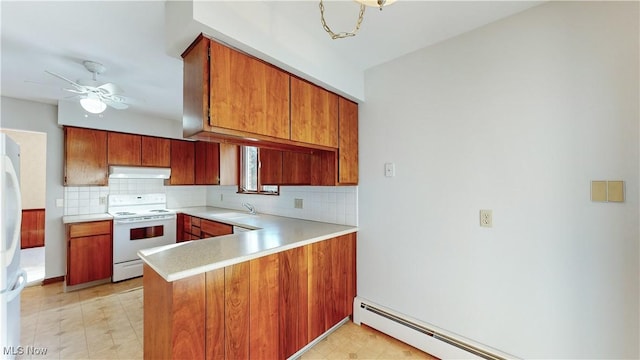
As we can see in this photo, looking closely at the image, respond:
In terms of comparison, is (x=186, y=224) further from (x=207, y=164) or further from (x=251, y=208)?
(x=251, y=208)

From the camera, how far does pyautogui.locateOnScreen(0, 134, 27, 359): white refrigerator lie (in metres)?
1.40

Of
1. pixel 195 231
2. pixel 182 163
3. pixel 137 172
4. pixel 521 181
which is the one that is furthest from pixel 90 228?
pixel 521 181

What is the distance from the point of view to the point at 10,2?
1.46 m

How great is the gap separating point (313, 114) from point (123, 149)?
10.6ft

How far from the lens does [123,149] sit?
143 inches

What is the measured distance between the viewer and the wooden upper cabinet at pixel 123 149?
3.53 meters

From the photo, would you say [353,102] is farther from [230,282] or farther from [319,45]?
[230,282]

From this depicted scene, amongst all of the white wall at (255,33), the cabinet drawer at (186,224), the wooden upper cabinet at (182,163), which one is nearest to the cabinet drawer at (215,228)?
the cabinet drawer at (186,224)

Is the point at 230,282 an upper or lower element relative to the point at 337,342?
upper

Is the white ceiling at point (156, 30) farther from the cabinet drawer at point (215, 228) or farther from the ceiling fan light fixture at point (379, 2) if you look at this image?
the cabinet drawer at point (215, 228)

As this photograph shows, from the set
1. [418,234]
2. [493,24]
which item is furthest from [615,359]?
[493,24]

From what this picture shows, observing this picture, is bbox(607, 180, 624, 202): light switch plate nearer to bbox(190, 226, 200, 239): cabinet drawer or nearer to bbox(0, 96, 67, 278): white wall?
bbox(190, 226, 200, 239): cabinet drawer

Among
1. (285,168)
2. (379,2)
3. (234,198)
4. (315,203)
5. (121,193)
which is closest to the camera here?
(379,2)

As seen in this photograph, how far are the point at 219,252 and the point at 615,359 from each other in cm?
229
